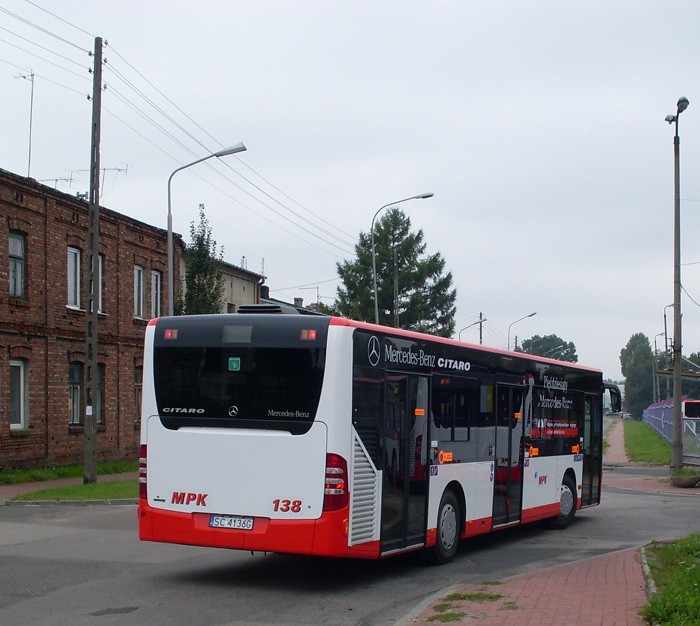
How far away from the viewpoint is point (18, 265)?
26.5 meters

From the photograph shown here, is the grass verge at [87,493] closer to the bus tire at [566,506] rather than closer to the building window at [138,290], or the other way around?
the bus tire at [566,506]

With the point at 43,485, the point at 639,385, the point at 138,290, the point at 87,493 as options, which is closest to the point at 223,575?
the point at 87,493

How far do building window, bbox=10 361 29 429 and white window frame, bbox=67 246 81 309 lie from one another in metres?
3.01

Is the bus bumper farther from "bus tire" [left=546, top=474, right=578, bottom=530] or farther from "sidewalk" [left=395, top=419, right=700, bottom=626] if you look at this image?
"bus tire" [left=546, top=474, right=578, bottom=530]

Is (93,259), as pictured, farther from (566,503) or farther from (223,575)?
(223,575)

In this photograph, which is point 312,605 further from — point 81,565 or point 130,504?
point 130,504

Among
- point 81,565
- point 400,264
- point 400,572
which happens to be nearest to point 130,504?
point 81,565

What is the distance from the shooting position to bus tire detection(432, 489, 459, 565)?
11578mm

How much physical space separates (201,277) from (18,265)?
5.03m

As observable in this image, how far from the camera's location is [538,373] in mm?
15109

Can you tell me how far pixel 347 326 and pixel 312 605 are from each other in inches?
107

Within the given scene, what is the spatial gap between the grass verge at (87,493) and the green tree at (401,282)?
4443 cm

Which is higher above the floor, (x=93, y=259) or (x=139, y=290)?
(x=139, y=290)

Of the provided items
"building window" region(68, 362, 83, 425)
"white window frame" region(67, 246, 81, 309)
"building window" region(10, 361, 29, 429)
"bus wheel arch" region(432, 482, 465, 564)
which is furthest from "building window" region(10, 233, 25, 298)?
"bus wheel arch" region(432, 482, 465, 564)
